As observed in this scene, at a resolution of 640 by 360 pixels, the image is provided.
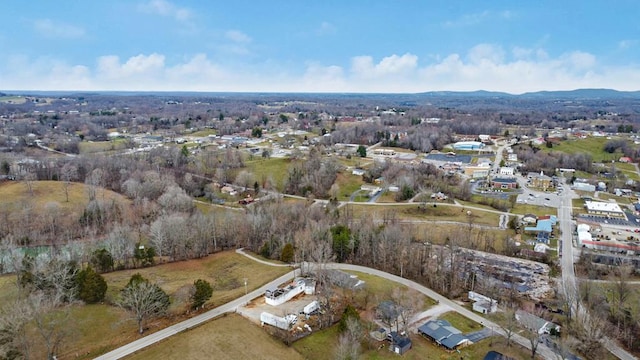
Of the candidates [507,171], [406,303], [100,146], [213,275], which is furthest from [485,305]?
[100,146]

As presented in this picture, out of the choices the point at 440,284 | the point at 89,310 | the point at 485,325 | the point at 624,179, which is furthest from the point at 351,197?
the point at 624,179

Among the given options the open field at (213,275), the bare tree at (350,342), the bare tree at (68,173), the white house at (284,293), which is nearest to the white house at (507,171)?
the open field at (213,275)

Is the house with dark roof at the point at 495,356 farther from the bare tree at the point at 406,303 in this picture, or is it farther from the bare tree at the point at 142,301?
the bare tree at the point at 142,301

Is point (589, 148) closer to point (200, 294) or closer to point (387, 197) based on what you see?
point (387, 197)

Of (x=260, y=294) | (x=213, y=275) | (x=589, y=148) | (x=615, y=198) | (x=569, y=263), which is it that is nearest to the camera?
(x=260, y=294)

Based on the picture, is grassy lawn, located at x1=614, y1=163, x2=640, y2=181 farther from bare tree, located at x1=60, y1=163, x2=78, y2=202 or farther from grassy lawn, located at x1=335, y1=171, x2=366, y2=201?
bare tree, located at x1=60, y1=163, x2=78, y2=202

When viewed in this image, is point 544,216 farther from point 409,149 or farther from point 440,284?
point 409,149

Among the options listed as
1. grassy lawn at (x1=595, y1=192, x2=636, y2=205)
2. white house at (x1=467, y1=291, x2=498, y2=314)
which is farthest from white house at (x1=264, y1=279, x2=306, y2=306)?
grassy lawn at (x1=595, y1=192, x2=636, y2=205)
